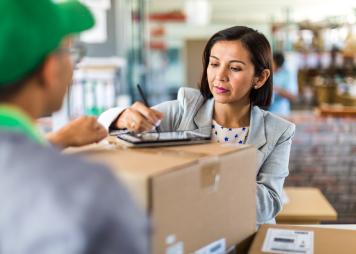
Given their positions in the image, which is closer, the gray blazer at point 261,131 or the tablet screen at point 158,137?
the tablet screen at point 158,137

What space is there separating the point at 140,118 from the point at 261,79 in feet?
1.86

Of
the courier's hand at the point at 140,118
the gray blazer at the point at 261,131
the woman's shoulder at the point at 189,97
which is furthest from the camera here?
the woman's shoulder at the point at 189,97

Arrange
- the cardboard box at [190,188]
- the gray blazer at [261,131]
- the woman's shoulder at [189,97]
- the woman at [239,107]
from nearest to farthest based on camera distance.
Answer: the cardboard box at [190,188] → the gray blazer at [261,131] → the woman at [239,107] → the woman's shoulder at [189,97]

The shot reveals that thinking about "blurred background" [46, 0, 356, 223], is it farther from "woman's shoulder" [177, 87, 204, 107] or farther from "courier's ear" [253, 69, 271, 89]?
"courier's ear" [253, 69, 271, 89]

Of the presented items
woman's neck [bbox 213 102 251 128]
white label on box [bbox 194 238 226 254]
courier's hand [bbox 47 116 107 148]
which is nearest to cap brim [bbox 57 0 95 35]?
courier's hand [bbox 47 116 107 148]

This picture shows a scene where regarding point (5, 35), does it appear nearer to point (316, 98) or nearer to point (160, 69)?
point (316, 98)

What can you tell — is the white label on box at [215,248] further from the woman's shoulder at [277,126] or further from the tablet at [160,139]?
the woman's shoulder at [277,126]

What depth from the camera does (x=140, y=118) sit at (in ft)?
4.81

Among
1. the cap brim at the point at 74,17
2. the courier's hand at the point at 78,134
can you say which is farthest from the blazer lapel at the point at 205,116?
the cap brim at the point at 74,17

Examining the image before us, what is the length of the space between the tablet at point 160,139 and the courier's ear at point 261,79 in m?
0.53

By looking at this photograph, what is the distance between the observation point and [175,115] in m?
1.79

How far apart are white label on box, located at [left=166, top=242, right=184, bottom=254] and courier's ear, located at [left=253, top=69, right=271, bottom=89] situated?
0.90m

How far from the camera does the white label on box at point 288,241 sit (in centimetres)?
134

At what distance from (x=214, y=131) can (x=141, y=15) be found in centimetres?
853
